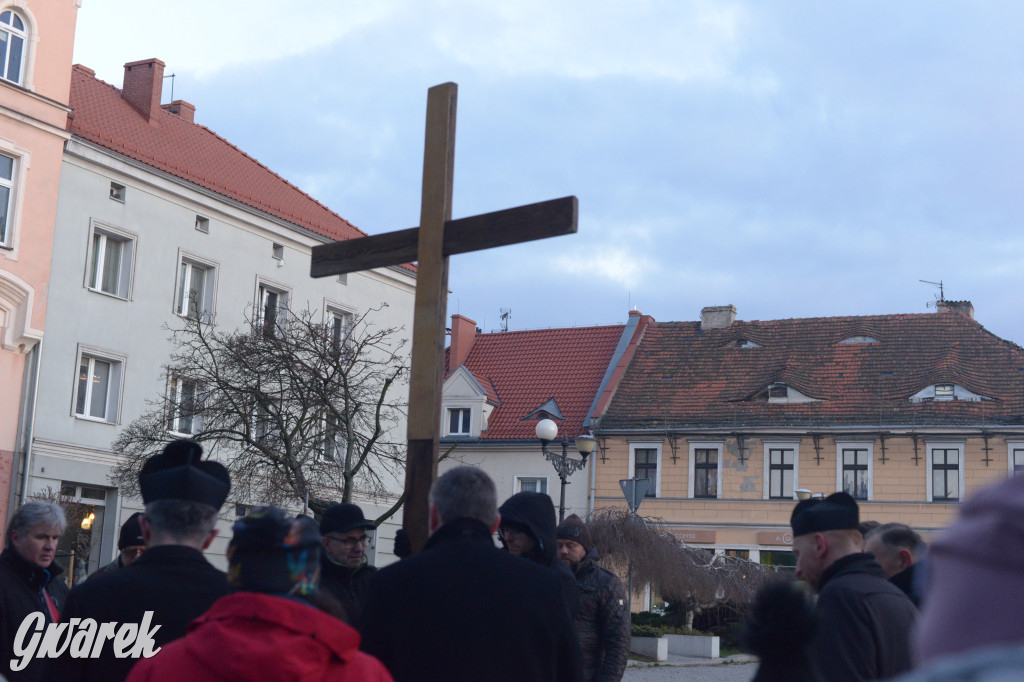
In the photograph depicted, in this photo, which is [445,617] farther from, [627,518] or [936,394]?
[936,394]

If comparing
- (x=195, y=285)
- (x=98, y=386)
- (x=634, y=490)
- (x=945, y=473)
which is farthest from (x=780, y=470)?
(x=98, y=386)

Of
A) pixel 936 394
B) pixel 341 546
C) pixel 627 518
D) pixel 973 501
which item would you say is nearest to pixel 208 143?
pixel 627 518

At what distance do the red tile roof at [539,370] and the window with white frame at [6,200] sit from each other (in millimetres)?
21739

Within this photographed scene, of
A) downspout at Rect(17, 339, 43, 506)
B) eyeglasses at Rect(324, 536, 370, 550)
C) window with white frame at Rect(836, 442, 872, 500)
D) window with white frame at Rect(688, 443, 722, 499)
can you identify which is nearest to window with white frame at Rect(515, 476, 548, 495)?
window with white frame at Rect(688, 443, 722, 499)

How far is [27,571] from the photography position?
5484 mm

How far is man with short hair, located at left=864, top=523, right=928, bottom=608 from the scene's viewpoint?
5.36 m

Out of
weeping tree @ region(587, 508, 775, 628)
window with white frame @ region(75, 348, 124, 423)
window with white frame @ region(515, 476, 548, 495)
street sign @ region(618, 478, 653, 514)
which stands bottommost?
weeping tree @ region(587, 508, 775, 628)

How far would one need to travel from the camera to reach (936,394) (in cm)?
4016

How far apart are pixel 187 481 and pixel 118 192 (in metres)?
28.1

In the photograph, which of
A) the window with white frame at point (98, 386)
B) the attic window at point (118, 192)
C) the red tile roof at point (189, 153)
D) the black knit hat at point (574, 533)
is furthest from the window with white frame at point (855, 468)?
the black knit hat at point (574, 533)

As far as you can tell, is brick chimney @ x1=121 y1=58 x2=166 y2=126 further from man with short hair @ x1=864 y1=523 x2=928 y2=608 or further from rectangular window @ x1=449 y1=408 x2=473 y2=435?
man with short hair @ x1=864 y1=523 x2=928 y2=608

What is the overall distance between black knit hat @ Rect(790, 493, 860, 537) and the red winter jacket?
253 centimetres

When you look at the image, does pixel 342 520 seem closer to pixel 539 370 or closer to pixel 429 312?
pixel 429 312

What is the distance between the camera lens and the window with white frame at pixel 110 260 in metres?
29.2
